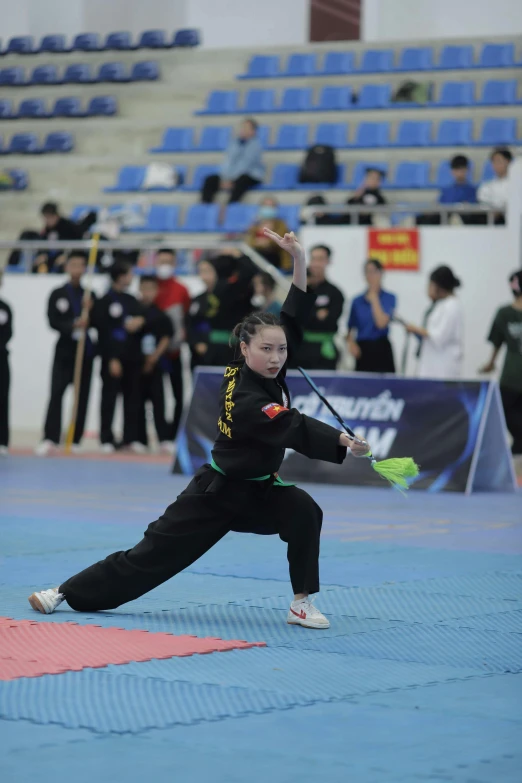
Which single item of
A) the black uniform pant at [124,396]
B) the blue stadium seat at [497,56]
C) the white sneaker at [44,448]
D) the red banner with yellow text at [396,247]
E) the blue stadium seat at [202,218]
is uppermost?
the blue stadium seat at [497,56]

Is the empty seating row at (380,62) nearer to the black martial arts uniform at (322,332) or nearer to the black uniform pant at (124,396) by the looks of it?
the black uniform pant at (124,396)

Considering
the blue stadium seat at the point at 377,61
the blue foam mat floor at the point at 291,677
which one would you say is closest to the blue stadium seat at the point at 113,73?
the blue stadium seat at the point at 377,61

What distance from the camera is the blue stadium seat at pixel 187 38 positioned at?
82.6 ft

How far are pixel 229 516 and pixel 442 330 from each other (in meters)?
7.54

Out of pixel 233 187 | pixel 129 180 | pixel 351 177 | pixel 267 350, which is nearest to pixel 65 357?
pixel 233 187

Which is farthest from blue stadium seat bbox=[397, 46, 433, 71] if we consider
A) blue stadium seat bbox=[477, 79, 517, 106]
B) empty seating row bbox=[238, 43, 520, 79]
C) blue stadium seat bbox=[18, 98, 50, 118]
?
blue stadium seat bbox=[18, 98, 50, 118]

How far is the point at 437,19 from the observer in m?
23.4

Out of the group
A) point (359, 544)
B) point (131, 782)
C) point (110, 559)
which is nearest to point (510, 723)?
point (131, 782)

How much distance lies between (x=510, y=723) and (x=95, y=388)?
14.1 metres

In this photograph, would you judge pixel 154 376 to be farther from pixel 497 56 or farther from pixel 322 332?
pixel 497 56

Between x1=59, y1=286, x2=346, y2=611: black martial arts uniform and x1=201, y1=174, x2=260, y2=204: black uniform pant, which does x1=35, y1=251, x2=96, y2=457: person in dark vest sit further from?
x1=59, y1=286, x2=346, y2=611: black martial arts uniform

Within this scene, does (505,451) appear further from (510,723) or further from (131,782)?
(131,782)

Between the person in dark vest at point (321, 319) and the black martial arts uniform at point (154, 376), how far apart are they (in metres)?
2.12

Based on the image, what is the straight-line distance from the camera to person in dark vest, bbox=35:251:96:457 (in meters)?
14.6
